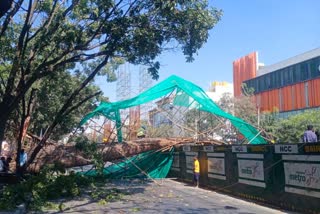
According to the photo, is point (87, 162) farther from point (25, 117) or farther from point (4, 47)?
point (4, 47)

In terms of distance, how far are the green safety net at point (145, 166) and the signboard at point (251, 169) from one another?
7.97m

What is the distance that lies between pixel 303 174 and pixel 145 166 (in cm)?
1230

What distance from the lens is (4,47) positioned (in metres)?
16.9

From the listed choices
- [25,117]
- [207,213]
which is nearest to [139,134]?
[25,117]

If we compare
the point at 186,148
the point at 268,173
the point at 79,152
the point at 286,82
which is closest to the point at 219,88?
the point at 286,82

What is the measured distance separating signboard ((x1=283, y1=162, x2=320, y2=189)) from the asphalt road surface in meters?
0.99

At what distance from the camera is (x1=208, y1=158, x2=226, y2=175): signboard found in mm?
16016

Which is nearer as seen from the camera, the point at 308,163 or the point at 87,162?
the point at 308,163

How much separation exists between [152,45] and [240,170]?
206 inches

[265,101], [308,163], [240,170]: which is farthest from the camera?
[265,101]

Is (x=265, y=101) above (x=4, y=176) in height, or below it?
above

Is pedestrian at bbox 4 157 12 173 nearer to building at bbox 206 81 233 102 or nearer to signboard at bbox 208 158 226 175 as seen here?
signboard at bbox 208 158 226 175

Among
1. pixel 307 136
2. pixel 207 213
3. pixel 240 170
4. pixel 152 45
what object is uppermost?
pixel 152 45

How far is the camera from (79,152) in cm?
1925
